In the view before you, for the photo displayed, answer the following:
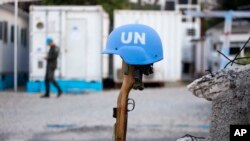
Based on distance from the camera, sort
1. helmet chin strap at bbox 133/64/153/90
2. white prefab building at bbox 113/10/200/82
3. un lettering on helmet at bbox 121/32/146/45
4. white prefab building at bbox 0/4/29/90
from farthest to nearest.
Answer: white prefab building at bbox 113/10/200/82 → white prefab building at bbox 0/4/29/90 → helmet chin strap at bbox 133/64/153/90 → un lettering on helmet at bbox 121/32/146/45

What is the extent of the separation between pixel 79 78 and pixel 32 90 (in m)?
1.68

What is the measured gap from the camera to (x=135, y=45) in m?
4.57

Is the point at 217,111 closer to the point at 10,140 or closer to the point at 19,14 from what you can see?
the point at 10,140

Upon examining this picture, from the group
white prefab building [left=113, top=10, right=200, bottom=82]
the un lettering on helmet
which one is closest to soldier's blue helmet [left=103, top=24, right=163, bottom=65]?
the un lettering on helmet

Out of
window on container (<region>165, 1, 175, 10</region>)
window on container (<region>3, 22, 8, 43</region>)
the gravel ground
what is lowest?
the gravel ground

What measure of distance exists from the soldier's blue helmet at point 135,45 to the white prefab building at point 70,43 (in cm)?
1421

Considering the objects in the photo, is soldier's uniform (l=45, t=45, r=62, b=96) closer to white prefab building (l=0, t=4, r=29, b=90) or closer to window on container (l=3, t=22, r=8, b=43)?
white prefab building (l=0, t=4, r=29, b=90)

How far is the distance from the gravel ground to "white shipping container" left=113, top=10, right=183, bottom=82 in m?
3.29

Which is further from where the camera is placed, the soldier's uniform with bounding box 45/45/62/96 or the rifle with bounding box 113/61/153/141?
the soldier's uniform with bounding box 45/45/62/96

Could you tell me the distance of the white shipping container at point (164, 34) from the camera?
20.4 m

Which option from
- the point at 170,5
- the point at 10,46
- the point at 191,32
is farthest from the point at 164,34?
the point at 170,5

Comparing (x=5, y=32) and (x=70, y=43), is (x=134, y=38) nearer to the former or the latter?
(x=70, y=43)

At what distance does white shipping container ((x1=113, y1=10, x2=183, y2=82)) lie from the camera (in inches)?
802

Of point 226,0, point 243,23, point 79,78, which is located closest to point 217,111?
point 79,78
